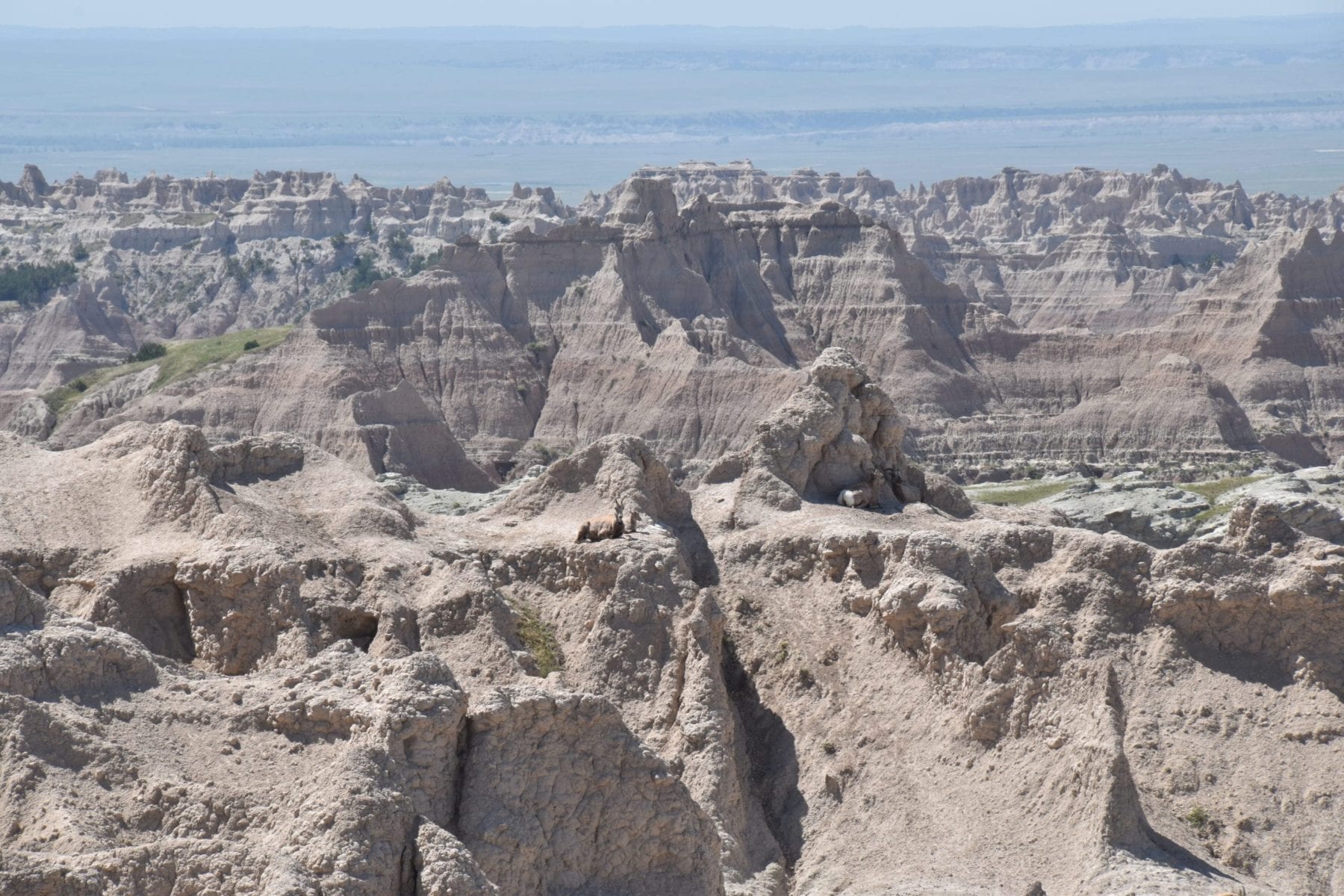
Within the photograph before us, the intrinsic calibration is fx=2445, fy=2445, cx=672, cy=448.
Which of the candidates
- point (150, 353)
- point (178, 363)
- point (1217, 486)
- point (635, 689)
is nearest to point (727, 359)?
point (178, 363)

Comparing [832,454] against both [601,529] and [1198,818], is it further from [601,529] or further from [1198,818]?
[1198,818]

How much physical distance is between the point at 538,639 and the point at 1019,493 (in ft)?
229

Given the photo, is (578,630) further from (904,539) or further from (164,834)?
(164,834)

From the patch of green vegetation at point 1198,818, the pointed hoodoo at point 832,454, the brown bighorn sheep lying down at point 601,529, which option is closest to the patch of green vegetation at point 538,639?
the brown bighorn sheep lying down at point 601,529

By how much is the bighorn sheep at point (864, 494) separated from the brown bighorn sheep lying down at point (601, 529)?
5526mm

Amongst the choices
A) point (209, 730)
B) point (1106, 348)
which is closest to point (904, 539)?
point (209, 730)

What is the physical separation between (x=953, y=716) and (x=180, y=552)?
36.1 feet

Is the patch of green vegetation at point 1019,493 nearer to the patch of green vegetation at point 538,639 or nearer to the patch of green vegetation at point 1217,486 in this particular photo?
the patch of green vegetation at point 1217,486

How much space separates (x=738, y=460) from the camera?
43.3m

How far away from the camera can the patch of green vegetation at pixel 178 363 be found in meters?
125

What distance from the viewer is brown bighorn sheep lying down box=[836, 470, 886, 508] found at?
4138 cm

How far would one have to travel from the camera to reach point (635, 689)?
1331 inches

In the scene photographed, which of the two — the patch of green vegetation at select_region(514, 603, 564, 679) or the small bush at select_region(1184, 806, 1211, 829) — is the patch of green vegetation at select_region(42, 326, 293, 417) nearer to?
the patch of green vegetation at select_region(514, 603, 564, 679)

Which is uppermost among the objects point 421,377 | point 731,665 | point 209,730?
point 209,730
